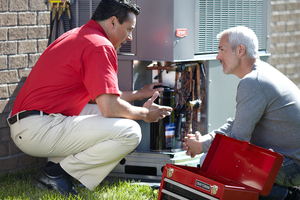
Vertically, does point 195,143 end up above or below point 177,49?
below

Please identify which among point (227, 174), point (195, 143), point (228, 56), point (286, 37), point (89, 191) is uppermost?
point (286, 37)

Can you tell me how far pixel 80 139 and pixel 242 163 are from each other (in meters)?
1.21

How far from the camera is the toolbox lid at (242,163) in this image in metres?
2.50

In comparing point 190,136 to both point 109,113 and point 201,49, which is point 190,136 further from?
point 201,49

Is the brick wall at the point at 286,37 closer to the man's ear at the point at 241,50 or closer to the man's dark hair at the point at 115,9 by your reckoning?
the man's ear at the point at 241,50

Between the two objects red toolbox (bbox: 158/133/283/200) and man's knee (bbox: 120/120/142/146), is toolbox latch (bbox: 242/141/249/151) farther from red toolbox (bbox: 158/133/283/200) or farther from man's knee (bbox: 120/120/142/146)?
man's knee (bbox: 120/120/142/146)

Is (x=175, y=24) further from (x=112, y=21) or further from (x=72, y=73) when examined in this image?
(x=72, y=73)

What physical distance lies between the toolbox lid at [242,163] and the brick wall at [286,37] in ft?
13.0

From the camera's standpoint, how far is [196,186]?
8.20ft

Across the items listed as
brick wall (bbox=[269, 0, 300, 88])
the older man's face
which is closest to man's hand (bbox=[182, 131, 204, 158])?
the older man's face

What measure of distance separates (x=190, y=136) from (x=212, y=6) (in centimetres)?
143

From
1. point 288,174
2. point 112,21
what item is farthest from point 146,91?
point 288,174

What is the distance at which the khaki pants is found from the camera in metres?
3.08

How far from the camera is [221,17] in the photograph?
13.0 feet
